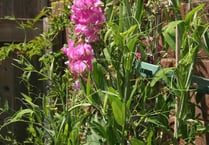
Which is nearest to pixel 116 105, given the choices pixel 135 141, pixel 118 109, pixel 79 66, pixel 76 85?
pixel 118 109

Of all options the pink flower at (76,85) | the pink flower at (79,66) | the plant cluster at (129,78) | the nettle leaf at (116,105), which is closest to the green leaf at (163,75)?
the plant cluster at (129,78)

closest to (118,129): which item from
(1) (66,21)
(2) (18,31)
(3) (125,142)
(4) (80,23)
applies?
(3) (125,142)

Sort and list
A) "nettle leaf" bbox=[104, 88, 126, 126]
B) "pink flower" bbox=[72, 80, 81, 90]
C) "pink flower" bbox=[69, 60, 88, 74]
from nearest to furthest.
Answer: "nettle leaf" bbox=[104, 88, 126, 126]
"pink flower" bbox=[69, 60, 88, 74]
"pink flower" bbox=[72, 80, 81, 90]

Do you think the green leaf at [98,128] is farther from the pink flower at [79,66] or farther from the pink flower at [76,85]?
the pink flower at [76,85]

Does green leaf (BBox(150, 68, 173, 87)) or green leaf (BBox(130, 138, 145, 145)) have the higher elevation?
green leaf (BBox(150, 68, 173, 87))

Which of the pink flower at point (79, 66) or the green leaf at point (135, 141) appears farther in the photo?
the pink flower at point (79, 66)

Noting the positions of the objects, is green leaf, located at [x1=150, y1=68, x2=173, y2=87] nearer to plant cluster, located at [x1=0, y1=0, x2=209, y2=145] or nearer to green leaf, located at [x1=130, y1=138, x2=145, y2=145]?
plant cluster, located at [x1=0, y1=0, x2=209, y2=145]

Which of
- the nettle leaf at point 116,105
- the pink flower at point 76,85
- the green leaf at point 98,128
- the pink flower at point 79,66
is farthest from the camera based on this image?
the pink flower at point 76,85

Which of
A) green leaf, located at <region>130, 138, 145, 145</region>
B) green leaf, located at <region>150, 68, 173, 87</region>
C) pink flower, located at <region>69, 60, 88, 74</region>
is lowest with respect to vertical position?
green leaf, located at <region>130, 138, 145, 145</region>

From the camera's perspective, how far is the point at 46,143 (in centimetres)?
244

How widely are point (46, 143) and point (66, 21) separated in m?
0.59

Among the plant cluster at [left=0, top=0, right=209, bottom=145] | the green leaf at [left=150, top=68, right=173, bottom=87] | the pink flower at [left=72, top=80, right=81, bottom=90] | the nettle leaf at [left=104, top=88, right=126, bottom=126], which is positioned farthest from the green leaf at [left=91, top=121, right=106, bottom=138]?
the pink flower at [left=72, top=80, right=81, bottom=90]

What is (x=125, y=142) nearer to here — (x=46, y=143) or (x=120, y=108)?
(x=120, y=108)

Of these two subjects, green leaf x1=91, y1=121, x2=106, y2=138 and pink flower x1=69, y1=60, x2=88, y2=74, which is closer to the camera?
green leaf x1=91, y1=121, x2=106, y2=138
